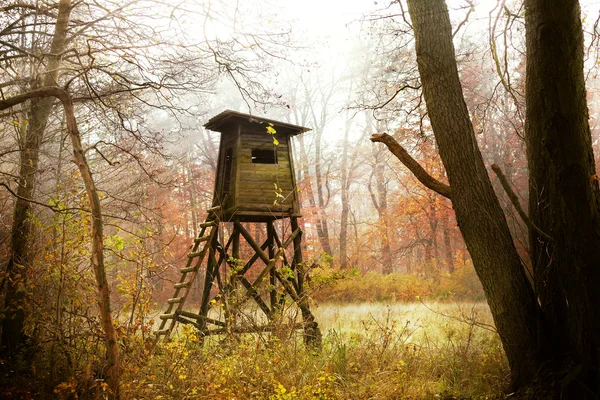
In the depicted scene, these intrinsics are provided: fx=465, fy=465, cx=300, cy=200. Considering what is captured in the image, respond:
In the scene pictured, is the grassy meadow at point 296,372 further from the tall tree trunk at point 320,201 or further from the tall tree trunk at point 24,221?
the tall tree trunk at point 320,201

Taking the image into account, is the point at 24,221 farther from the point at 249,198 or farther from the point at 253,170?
the point at 253,170

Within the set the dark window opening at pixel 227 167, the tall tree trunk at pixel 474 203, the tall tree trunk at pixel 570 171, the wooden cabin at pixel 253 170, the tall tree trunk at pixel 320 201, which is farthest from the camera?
the tall tree trunk at pixel 320 201

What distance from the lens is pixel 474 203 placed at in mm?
5227

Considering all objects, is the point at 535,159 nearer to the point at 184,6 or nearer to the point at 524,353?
the point at 524,353

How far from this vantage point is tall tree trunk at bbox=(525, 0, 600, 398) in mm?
4301

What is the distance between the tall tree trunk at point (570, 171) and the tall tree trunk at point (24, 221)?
614 cm

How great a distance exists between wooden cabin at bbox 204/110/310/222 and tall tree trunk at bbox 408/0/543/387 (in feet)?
14.4

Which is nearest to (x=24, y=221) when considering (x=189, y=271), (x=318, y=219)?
(x=189, y=271)

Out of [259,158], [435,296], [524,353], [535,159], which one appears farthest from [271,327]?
[435,296]

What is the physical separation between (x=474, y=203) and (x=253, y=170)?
219 inches

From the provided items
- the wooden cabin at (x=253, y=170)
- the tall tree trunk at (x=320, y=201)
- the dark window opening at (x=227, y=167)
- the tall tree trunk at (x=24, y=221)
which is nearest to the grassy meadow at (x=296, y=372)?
the tall tree trunk at (x=24, y=221)

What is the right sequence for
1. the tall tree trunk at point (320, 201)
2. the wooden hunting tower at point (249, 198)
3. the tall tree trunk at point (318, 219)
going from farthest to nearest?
the tall tree trunk at point (320, 201) → the tall tree trunk at point (318, 219) → the wooden hunting tower at point (249, 198)

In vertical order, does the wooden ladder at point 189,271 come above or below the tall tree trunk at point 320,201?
below

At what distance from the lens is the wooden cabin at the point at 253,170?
9.62 metres
